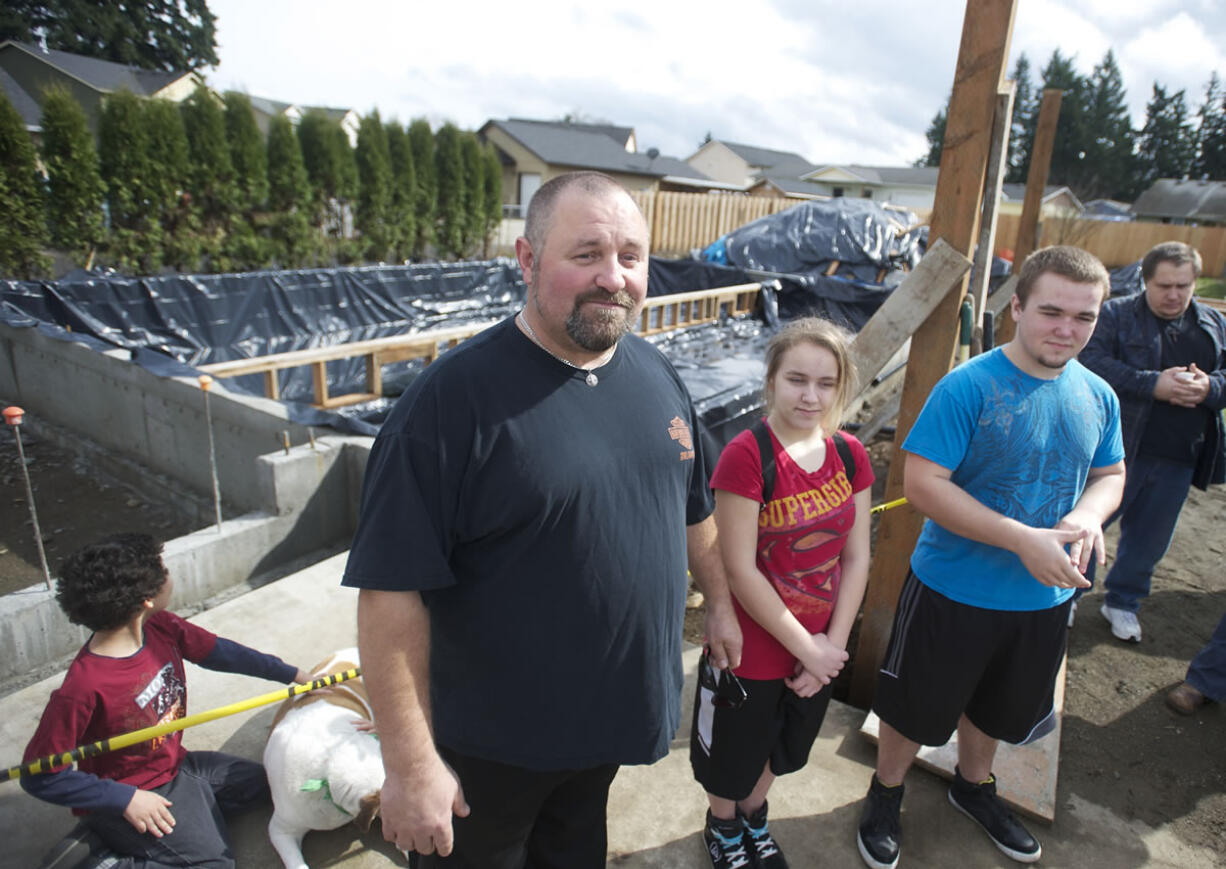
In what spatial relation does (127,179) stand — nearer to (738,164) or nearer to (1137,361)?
(1137,361)

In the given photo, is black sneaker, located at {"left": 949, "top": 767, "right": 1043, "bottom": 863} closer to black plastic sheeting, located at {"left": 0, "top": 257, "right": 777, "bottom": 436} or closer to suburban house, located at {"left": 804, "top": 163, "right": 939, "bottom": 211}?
black plastic sheeting, located at {"left": 0, "top": 257, "right": 777, "bottom": 436}

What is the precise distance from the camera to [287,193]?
11.9m

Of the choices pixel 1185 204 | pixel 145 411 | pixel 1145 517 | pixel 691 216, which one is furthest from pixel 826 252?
pixel 1185 204

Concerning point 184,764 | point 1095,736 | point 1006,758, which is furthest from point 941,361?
point 184,764

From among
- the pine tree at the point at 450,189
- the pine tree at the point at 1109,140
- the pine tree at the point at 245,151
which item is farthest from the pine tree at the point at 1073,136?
the pine tree at the point at 245,151

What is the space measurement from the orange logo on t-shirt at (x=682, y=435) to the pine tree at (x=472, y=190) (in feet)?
49.3

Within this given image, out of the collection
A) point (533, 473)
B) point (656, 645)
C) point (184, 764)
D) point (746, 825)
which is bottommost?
point (746, 825)

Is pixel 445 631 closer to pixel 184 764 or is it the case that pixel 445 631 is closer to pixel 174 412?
pixel 184 764

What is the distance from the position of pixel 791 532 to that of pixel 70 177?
10828 millimetres

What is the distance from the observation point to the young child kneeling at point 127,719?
174 centimetres

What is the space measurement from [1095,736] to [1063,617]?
4.41 feet

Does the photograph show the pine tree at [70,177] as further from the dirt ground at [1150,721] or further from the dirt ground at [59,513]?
the dirt ground at [1150,721]

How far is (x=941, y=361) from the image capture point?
261cm

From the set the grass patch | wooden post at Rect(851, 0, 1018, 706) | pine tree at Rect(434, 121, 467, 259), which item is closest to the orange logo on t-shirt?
wooden post at Rect(851, 0, 1018, 706)
